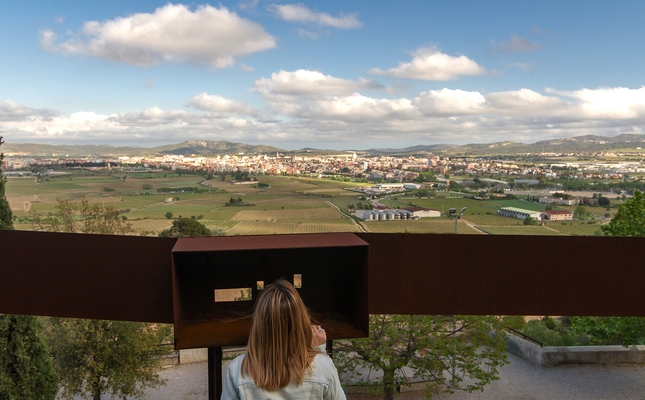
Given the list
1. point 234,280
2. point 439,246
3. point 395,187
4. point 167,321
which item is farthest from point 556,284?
point 395,187

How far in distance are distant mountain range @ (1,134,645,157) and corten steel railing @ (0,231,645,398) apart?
8623 centimetres

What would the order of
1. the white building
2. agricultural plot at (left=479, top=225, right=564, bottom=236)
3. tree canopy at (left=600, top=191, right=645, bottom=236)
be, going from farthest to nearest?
the white building → agricultural plot at (left=479, top=225, right=564, bottom=236) → tree canopy at (left=600, top=191, right=645, bottom=236)

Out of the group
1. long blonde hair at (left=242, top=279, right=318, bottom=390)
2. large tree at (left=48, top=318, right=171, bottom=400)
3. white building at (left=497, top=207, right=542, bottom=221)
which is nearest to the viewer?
long blonde hair at (left=242, top=279, right=318, bottom=390)

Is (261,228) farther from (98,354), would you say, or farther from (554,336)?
(98,354)

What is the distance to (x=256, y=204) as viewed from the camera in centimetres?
6325

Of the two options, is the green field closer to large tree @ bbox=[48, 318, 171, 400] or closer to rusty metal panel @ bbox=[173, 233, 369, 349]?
large tree @ bbox=[48, 318, 171, 400]

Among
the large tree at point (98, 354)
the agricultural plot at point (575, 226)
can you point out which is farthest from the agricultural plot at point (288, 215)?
the large tree at point (98, 354)

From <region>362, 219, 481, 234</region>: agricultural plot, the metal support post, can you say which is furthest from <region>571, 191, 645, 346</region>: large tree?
<region>362, 219, 481, 234</region>: agricultural plot

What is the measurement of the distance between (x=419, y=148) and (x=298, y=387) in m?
101

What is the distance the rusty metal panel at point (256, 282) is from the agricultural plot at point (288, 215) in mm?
47851

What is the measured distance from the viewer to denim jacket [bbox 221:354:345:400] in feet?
4.58

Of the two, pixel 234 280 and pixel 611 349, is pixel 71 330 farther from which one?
pixel 611 349

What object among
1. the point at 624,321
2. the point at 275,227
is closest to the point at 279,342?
the point at 624,321

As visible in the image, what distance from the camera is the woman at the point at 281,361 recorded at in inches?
54.9
